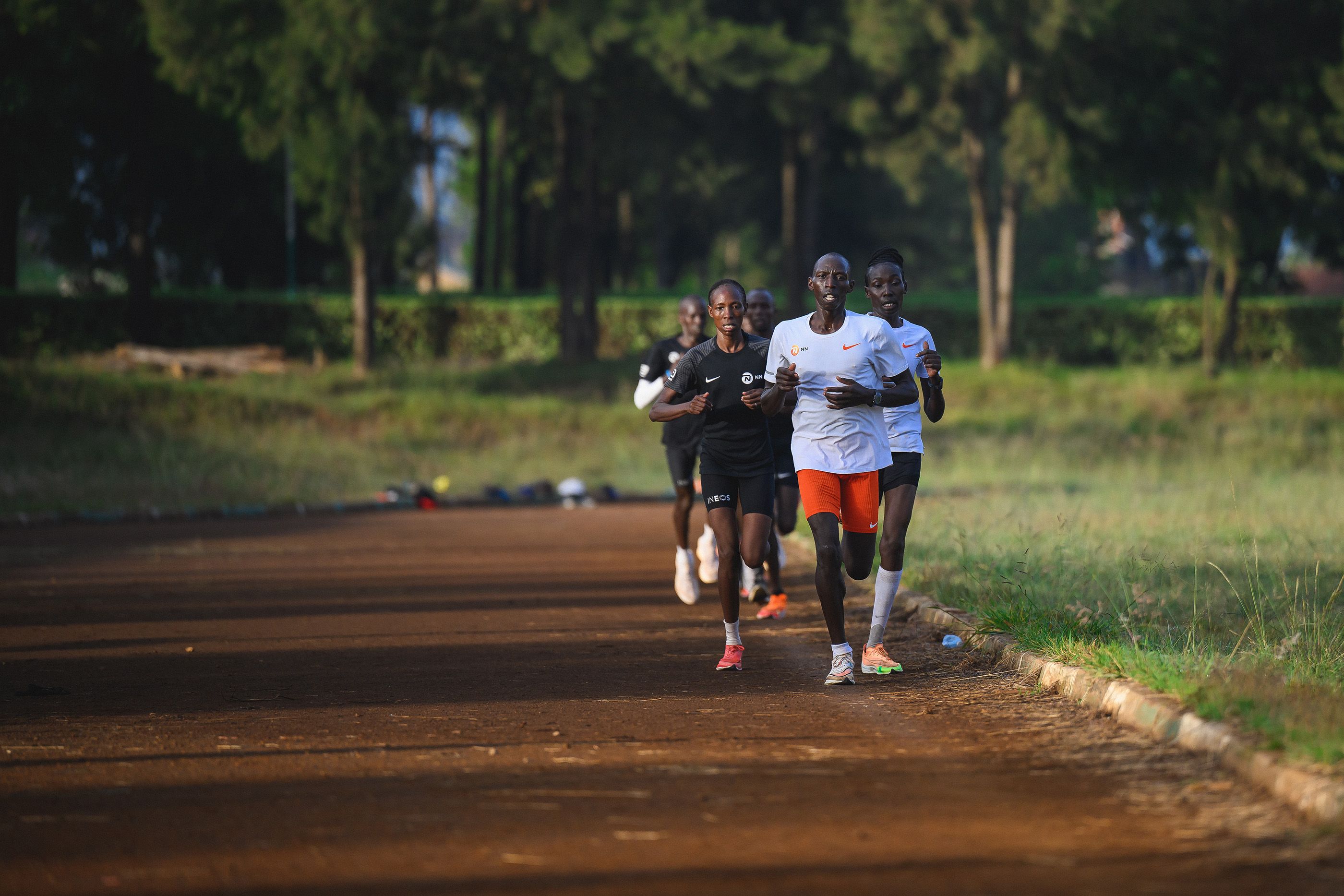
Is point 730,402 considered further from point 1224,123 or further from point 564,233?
point 1224,123

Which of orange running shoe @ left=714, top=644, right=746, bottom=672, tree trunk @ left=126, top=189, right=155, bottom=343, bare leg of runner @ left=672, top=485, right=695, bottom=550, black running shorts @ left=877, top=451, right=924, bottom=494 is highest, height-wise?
tree trunk @ left=126, top=189, right=155, bottom=343

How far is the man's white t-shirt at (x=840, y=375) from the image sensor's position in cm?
870

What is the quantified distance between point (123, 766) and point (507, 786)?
1.90 metres

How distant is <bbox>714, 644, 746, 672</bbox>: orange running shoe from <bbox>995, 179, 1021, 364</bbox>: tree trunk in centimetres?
3304

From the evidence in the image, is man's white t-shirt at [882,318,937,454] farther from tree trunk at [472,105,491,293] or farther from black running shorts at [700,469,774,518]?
tree trunk at [472,105,491,293]

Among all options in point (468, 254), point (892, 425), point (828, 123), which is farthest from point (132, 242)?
point (468, 254)

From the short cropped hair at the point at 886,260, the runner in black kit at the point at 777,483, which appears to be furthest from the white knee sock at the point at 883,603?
the runner in black kit at the point at 777,483

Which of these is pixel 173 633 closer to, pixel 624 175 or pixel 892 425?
pixel 892 425

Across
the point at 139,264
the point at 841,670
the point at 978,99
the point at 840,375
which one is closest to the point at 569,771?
the point at 841,670

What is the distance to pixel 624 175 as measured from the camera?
42656mm

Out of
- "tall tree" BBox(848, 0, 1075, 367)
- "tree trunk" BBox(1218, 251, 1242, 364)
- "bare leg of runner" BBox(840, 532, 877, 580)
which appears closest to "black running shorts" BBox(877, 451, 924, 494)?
"bare leg of runner" BBox(840, 532, 877, 580)

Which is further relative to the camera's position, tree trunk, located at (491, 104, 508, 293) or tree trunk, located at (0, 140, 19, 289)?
tree trunk, located at (491, 104, 508, 293)

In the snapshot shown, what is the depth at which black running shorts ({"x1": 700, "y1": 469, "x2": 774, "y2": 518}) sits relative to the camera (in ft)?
31.0

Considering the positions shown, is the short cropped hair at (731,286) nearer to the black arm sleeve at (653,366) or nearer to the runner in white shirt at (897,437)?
the runner in white shirt at (897,437)
